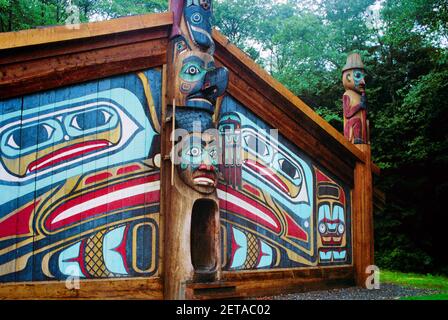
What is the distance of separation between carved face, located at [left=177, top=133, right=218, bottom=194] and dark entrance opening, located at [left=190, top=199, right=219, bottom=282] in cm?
24

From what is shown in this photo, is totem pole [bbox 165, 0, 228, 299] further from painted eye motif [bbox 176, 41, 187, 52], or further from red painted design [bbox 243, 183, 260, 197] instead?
red painted design [bbox 243, 183, 260, 197]

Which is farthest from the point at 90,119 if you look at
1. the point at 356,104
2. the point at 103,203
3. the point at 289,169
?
the point at 356,104

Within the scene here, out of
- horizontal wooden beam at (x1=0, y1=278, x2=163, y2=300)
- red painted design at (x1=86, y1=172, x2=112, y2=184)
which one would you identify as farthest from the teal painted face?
horizontal wooden beam at (x1=0, y1=278, x2=163, y2=300)

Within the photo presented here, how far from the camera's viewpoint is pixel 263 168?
22.1 ft

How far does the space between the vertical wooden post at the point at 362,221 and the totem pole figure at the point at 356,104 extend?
21 centimetres

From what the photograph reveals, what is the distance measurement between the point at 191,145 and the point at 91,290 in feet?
6.38

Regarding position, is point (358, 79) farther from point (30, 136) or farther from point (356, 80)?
point (30, 136)

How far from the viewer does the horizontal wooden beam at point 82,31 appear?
4.62 meters

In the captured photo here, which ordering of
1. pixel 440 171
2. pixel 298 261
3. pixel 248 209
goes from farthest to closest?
pixel 440 171 → pixel 298 261 → pixel 248 209

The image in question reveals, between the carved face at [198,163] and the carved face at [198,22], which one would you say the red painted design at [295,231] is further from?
the carved face at [198,22]

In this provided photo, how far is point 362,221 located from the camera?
25.2 ft
